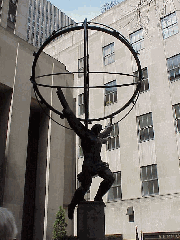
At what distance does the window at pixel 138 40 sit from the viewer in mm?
24141

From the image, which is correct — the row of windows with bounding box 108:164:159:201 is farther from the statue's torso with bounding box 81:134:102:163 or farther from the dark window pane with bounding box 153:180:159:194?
the statue's torso with bounding box 81:134:102:163

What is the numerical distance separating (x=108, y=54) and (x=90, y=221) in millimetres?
22451

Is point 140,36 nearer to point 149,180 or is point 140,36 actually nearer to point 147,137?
point 147,137

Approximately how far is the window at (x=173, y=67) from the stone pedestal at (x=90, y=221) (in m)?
17.1

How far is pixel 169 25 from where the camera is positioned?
891 inches

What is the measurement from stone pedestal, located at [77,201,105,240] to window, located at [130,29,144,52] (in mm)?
19892

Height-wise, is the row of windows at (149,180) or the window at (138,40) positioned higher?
the window at (138,40)

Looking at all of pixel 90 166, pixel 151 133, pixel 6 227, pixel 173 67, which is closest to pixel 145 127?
pixel 151 133

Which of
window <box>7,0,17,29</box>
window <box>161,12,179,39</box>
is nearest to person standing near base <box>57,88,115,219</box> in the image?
window <box>161,12,179,39</box>

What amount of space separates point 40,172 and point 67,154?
375cm

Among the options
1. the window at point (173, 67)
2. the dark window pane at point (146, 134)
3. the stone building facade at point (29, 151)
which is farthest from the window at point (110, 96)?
the window at point (173, 67)

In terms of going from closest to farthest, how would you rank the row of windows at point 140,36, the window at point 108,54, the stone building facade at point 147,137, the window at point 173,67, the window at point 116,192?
the stone building facade at point 147,137, the window at point 173,67, the window at point 116,192, the row of windows at point 140,36, the window at point 108,54

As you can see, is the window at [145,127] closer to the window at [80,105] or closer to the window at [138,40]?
the window at [138,40]

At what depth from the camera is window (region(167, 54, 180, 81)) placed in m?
21.2
